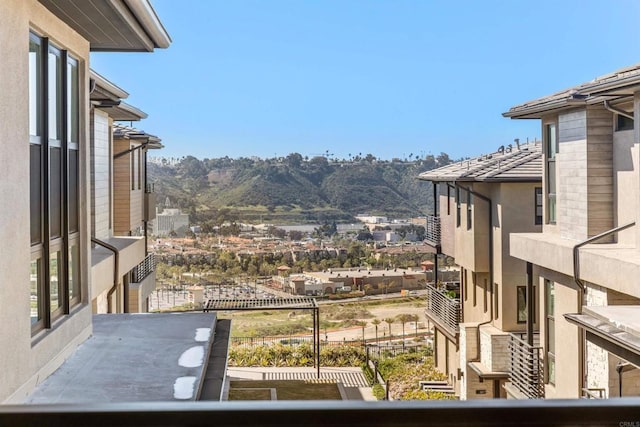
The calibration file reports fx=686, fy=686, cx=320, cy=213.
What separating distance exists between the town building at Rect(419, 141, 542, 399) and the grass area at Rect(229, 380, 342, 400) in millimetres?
2568

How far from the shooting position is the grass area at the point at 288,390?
35.2ft

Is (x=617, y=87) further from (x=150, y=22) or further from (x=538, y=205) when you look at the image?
(x=538, y=205)

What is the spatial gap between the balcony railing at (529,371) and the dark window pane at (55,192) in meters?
5.87

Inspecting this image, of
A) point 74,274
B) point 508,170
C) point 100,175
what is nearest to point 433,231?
point 508,170

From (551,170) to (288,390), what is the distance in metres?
5.69

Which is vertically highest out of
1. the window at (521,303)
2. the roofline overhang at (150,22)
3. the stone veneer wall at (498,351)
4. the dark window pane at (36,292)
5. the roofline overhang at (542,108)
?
the roofline overhang at (150,22)

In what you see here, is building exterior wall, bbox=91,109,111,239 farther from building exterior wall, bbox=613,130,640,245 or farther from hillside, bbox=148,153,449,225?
hillside, bbox=148,153,449,225

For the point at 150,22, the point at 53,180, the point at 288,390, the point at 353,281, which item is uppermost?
the point at 150,22

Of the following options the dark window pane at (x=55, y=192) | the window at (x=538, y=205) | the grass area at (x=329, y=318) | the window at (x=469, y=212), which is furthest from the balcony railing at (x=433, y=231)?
the dark window pane at (x=55, y=192)

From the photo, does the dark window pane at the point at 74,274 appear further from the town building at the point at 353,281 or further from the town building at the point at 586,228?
the town building at the point at 353,281

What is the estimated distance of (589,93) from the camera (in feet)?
21.3

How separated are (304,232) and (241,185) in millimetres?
3995

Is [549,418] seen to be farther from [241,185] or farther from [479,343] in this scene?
[241,185]

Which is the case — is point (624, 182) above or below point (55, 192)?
above
